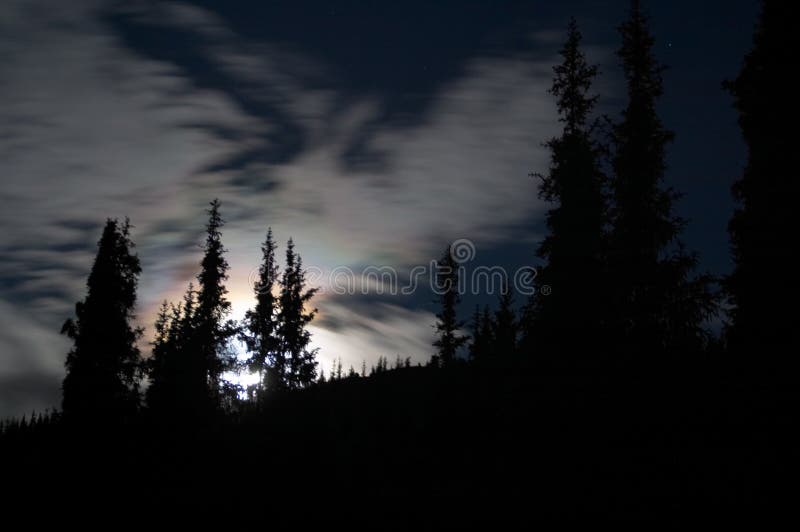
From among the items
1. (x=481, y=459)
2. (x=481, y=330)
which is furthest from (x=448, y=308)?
(x=481, y=459)

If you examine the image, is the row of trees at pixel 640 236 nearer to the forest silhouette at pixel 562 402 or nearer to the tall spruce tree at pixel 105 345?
the forest silhouette at pixel 562 402

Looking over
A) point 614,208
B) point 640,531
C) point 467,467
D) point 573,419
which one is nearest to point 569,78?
point 614,208

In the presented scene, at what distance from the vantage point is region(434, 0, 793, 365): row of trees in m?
19.2

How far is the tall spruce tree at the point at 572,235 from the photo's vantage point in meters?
23.4

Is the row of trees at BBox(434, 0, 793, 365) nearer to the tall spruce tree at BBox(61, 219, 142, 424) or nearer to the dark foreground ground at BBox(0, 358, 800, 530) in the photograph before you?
the dark foreground ground at BBox(0, 358, 800, 530)

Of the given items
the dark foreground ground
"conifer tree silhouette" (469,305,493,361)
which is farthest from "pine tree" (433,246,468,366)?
the dark foreground ground

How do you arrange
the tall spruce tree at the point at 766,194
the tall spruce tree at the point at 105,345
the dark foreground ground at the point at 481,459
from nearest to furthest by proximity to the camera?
the dark foreground ground at the point at 481,459 → the tall spruce tree at the point at 766,194 → the tall spruce tree at the point at 105,345

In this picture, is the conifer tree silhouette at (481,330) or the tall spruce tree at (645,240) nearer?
the tall spruce tree at (645,240)

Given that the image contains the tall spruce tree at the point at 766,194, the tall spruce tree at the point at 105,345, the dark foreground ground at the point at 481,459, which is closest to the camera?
the dark foreground ground at the point at 481,459

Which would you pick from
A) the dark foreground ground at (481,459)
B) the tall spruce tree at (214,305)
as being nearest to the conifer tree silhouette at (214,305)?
the tall spruce tree at (214,305)

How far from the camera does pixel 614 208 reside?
25375mm

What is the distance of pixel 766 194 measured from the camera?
19.4 metres

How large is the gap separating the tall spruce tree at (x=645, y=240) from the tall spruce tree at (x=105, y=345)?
2387cm

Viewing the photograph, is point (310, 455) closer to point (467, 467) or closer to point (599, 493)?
point (467, 467)
